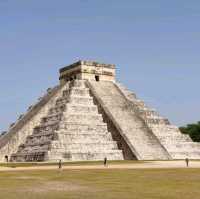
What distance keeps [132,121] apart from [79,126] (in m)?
6.28

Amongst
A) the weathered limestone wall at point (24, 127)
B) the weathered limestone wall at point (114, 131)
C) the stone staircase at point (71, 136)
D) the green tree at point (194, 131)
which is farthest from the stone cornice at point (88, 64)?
the green tree at point (194, 131)

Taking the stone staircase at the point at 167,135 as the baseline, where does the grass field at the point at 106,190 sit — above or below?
below

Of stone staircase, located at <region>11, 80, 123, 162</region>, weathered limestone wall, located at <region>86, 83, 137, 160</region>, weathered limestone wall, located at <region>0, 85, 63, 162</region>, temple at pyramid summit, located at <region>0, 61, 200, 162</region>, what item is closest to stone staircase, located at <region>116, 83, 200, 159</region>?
temple at pyramid summit, located at <region>0, 61, 200, 162</region>

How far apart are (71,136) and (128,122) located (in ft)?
23.6

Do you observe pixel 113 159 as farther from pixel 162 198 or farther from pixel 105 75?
pixel 162 198

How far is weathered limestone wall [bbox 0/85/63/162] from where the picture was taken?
4269cm

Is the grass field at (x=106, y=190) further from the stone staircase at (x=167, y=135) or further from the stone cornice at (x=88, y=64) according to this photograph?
the stone cornice at (x=88, y=64)

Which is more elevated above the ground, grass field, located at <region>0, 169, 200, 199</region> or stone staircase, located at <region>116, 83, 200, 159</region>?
stone staircase, located at <region>116, 83, 200, 159</region>

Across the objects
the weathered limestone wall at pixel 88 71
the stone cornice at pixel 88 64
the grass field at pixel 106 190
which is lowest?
the grass field at pixel 106 190

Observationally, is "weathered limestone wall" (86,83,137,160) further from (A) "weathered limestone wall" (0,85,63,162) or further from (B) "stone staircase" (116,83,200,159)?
(A) "weathered limestone wall" (0,85,63,162)

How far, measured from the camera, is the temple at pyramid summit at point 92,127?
38.7 m

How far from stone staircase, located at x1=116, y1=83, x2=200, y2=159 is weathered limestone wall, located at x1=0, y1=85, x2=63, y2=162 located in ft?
28.3

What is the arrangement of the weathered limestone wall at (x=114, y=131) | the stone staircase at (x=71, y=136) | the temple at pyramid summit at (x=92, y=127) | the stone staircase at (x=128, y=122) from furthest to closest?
the stone staircase at (x=128, y=122)
the weathered limestone wall at (x=114, y=131)
the temple at pyramid summit at (x=92, y=127)
the stone staircase at (x=71, y=136)

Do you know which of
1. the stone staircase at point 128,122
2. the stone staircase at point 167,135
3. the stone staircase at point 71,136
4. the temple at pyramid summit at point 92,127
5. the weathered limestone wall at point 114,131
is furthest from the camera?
the stone staircase at point 167,135
